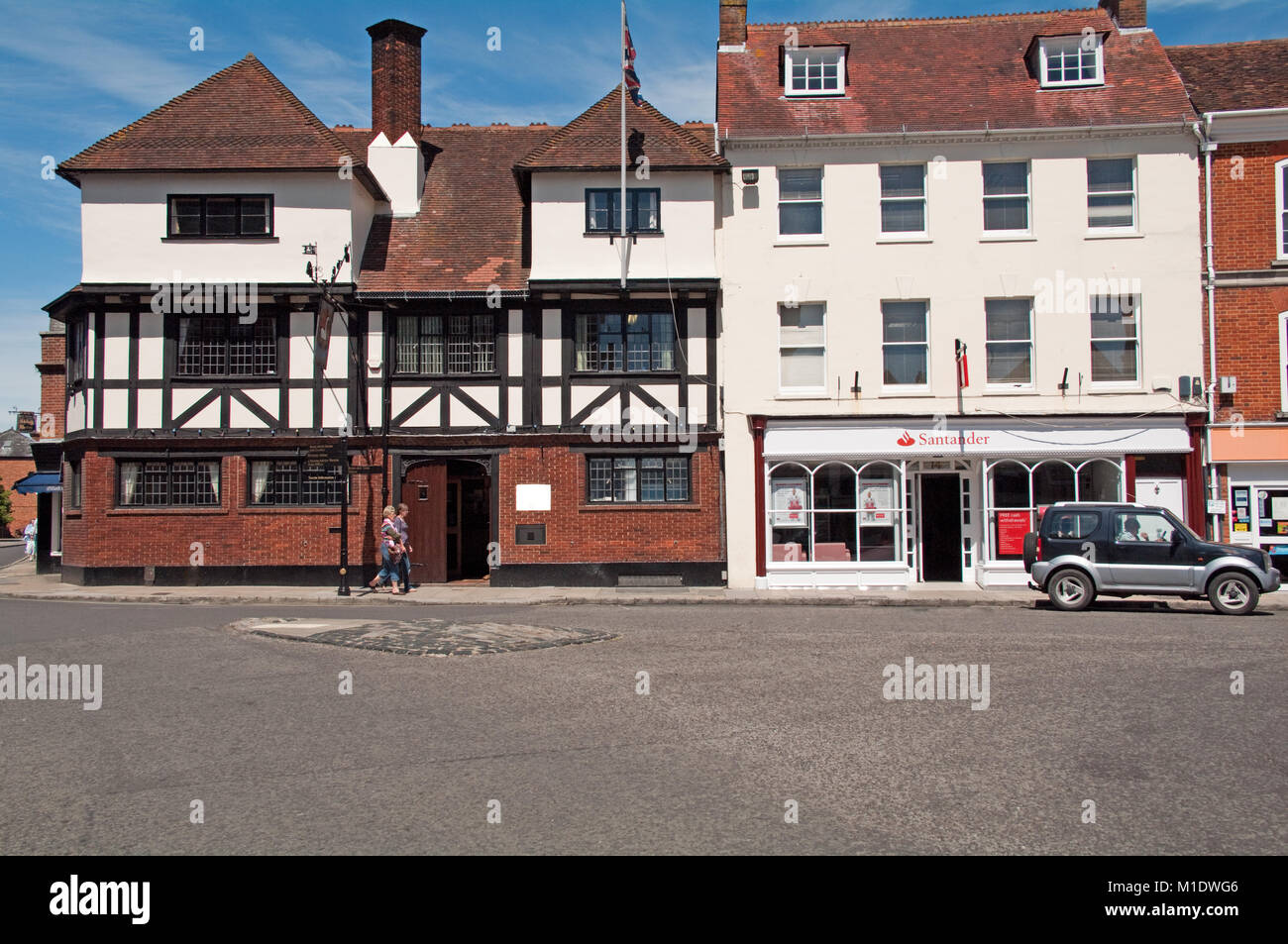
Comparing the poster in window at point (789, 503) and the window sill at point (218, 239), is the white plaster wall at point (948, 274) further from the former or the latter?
the window sill at point (218, 239)

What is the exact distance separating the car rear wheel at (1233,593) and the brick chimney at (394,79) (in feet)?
64.1

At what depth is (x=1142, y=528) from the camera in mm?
16969

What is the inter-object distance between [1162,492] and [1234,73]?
9.98m

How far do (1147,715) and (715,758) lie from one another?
3.72 m

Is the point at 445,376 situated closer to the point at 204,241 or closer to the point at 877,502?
the point at 204,241

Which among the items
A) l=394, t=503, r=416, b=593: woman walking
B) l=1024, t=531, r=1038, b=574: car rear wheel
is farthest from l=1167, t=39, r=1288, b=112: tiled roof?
l=394, t=503, r=416, b=593: woman walking

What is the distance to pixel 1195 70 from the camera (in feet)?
76.7

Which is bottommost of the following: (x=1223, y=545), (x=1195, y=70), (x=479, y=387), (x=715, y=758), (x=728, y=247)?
(x=715, y=758)

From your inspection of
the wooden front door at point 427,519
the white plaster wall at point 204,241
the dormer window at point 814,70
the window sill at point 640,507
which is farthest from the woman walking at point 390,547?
the dormer window at point 814,70

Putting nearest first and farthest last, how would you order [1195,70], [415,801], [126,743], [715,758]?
[415,801]
[715,758]
[126,743]
[1195,70]

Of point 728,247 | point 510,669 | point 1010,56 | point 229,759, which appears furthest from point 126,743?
point 1010,56

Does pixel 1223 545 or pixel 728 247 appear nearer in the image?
pixel 1223 545

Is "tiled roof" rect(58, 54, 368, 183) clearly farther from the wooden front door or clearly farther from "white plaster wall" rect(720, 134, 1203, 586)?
"white plaster wall" rect(720, 134, 1203, 586)

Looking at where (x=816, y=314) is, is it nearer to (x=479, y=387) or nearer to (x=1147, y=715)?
(x=479, y=387)
